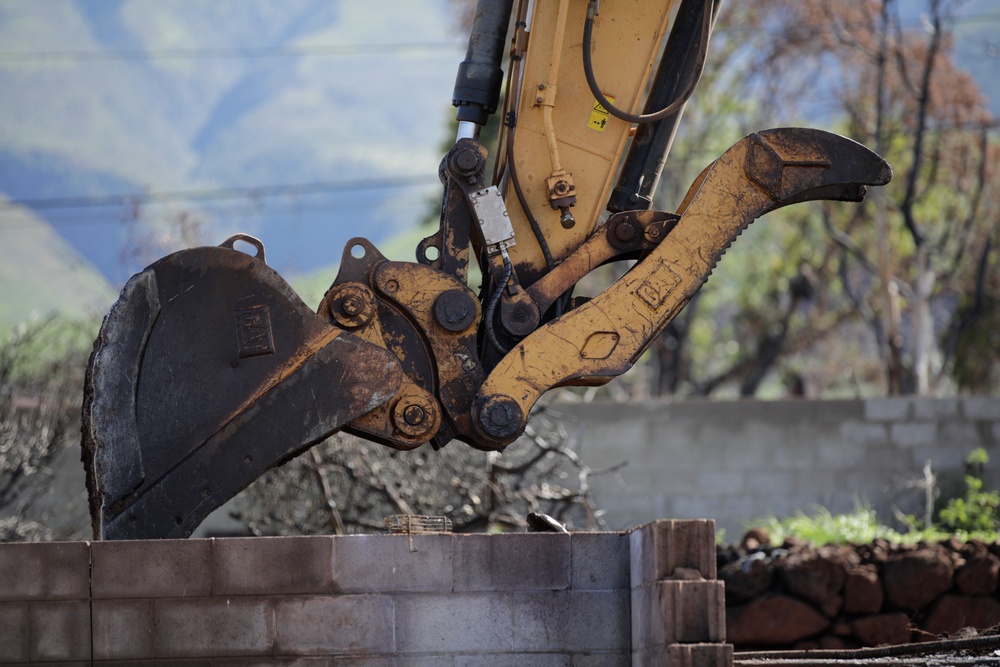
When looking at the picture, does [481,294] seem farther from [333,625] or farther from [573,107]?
[333,625]

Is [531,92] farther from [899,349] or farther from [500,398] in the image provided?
[899,349]

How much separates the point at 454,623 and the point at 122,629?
1.26 m

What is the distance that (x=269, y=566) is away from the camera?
5137 mm

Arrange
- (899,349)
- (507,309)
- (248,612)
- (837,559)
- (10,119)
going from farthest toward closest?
(10,119) < (899,349) < (837,559) < (507,309) < (248,612)

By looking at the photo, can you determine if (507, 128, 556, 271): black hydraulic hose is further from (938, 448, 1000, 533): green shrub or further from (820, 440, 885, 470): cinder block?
(820, 440, 885, 470): cinder block

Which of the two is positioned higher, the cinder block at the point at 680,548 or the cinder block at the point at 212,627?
the cinder block at the point at 680,548

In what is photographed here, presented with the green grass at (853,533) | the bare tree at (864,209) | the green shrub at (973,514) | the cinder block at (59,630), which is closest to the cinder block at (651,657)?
the cinder block at (59,630)

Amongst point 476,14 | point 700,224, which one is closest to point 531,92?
point 476,14

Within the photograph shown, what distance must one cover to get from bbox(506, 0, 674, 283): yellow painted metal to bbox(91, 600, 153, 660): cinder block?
7.58 ft

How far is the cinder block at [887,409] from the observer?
12781 mm

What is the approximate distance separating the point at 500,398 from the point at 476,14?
1901mm

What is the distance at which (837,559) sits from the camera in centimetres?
862

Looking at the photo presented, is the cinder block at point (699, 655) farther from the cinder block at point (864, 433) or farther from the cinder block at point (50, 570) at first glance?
the cinder block at point (864, 433)

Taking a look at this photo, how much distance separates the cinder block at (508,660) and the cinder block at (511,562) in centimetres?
25
